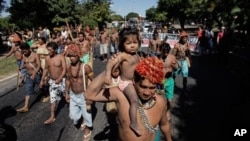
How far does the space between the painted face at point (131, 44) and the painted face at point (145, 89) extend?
1564mm

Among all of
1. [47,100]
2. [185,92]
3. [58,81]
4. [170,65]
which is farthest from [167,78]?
[47,100]

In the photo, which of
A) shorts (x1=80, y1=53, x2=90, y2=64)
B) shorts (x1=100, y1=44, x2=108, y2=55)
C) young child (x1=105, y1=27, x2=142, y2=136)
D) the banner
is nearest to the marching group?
Result: young child (x1=105, y1=27, x2=142, y2=136)

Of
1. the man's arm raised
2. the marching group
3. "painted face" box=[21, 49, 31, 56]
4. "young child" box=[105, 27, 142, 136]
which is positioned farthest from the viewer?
"painted face" box=[21, 49, 31, 56]

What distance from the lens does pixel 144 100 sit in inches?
128

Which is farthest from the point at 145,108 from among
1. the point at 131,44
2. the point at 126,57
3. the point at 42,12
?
the point at 42,12

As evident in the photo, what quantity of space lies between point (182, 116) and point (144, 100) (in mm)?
5472

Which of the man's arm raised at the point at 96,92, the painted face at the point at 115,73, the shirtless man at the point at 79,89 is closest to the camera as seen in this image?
the man's arm raised at the point at 96,92

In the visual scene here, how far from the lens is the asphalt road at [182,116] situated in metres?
7.25

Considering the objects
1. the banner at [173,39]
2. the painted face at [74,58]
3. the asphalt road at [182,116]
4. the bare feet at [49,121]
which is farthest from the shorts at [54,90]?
the banner at [173,39]

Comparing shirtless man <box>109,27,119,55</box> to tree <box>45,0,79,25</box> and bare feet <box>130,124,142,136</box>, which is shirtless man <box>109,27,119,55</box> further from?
tree <box>45,0,79,25</box>

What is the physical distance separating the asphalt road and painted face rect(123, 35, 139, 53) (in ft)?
8.77

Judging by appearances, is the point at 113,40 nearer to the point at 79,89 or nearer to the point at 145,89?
the point at 79,89

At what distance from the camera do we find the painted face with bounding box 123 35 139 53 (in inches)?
183

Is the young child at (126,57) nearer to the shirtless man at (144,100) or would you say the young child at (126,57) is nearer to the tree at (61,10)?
the shirtless man at (144,100)
